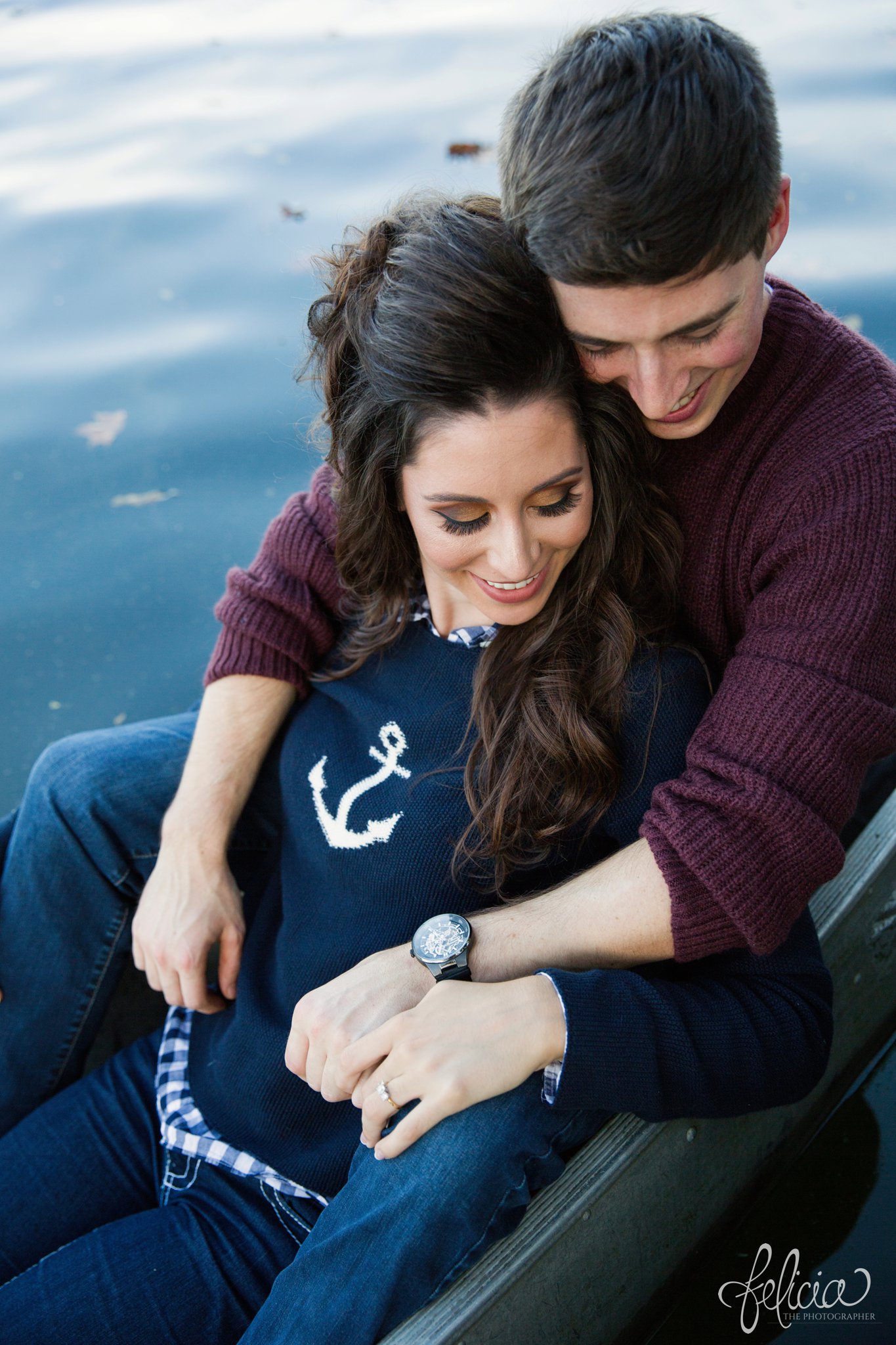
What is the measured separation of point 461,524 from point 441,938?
1.76ft

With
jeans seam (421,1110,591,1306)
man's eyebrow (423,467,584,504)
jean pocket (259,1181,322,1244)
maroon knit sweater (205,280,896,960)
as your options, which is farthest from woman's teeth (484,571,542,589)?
jean pocket (259,1181,322,1244)

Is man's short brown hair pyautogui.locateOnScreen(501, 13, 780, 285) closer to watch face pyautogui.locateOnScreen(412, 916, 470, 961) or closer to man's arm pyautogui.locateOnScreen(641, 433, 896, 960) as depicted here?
man's arm pyautogui.locateOnScreen(641, 433, 896, 960)

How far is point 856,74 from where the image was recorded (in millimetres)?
4449

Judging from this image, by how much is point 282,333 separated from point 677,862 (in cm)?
287

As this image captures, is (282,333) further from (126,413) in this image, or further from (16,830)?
(16,830)

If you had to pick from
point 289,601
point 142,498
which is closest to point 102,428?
point 142,498

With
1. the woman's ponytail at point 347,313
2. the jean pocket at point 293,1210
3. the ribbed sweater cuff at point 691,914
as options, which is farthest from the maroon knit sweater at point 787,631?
the jean pocket at point 293,1210

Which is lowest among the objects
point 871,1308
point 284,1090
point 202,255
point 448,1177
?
point 871,1308

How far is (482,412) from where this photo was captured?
1454 millimetres

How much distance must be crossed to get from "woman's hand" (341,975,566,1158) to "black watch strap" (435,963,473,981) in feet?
0.21

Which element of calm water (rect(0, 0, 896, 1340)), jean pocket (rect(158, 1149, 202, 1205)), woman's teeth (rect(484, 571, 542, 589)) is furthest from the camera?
calm water (rect(0, 0, 896, 1340))

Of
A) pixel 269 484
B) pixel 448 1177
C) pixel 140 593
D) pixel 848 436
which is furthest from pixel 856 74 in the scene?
pixel 448 1177

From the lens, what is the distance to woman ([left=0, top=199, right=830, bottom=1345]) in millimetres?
1356

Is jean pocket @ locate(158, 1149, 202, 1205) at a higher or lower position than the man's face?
lower
